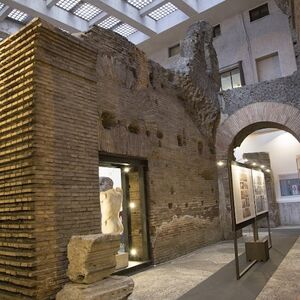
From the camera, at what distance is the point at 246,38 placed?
16.3 metres

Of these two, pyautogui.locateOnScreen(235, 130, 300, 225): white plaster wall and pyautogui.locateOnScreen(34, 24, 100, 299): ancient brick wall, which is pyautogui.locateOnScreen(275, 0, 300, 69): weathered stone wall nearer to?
pyautogui.locateOnScreen(34, 24, 100, 299): ancient brick wall

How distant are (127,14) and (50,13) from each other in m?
3.37

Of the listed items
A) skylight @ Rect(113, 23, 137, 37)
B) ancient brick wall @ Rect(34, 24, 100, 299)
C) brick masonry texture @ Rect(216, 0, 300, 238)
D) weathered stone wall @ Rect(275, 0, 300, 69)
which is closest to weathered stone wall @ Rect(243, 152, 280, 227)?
brick masonry texture @ Rect(216, 0, 300, 238)

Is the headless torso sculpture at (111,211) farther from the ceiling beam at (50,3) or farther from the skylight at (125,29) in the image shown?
the skylight at (125,29)

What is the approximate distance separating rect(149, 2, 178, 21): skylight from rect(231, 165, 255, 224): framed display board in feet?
39.1

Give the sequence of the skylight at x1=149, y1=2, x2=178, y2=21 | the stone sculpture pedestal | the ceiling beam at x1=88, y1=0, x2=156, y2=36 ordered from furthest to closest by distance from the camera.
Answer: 1. the skylight at x1=149, y1=2, x2=178, y2=21
2. the ceiling beam at x1=88, y1=0, x2=156, y2=36
3. the stone sculpture pedestal

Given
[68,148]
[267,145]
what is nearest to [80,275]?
[68,148]

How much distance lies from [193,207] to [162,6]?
1105 centimetres

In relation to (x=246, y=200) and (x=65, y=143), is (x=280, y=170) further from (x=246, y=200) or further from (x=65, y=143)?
(x=65, y=143)

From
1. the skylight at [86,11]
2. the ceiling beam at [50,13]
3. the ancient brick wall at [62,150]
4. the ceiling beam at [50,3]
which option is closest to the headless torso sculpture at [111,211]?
the ancient brick wall at [62,150]

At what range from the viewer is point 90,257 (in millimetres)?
4215

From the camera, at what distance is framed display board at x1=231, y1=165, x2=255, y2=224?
18.3ft

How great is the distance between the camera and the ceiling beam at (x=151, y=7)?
47.7 feet

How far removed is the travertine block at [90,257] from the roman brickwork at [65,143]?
1.72ft
